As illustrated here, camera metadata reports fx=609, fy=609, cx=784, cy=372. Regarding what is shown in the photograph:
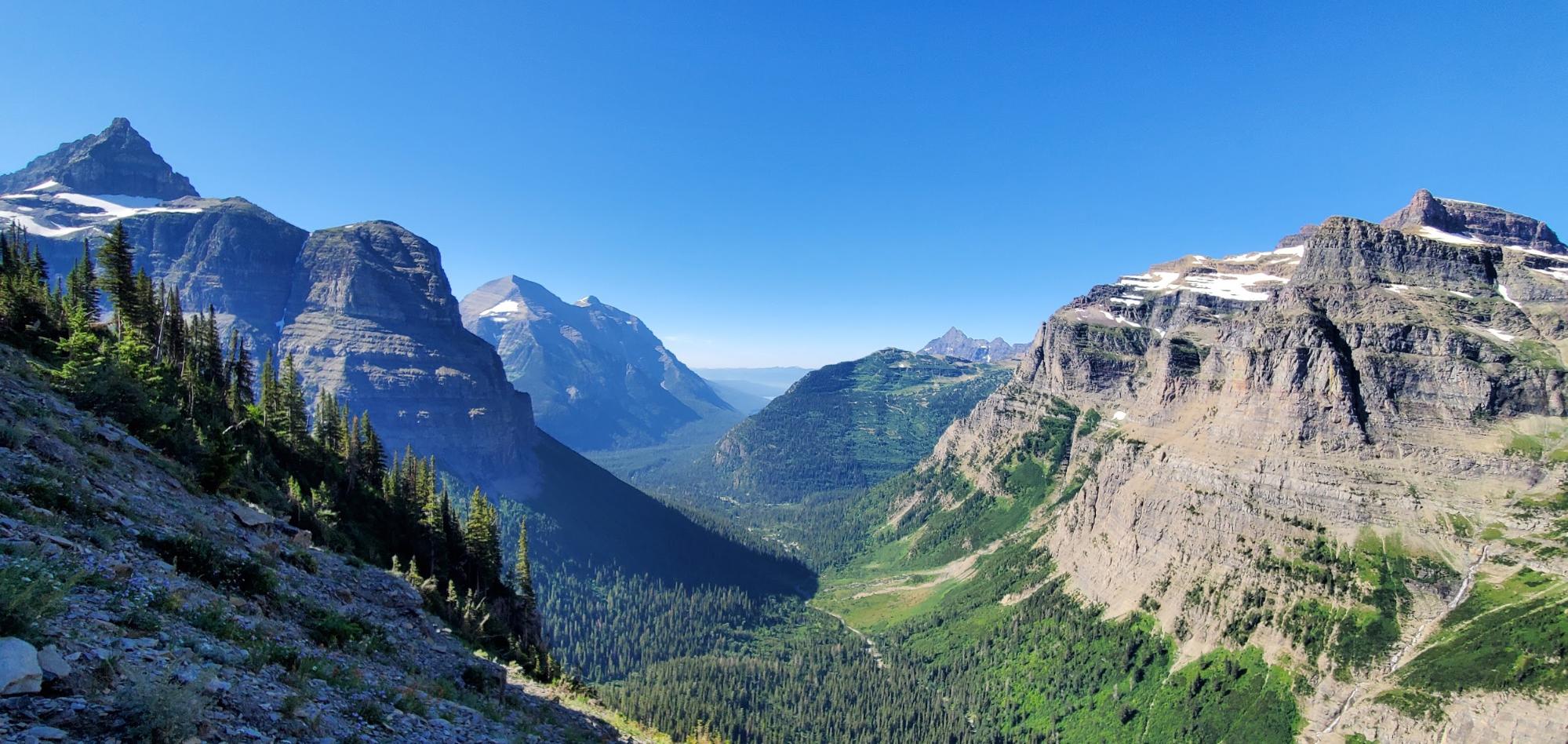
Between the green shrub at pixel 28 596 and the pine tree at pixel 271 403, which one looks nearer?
the green shrub at pixel 28 596

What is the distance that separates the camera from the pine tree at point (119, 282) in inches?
2586

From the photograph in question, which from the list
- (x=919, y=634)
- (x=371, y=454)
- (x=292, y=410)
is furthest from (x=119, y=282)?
(x=919, y=634)

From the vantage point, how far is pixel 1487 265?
7185 inches

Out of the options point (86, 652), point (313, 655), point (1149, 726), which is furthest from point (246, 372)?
point (1149, 726)

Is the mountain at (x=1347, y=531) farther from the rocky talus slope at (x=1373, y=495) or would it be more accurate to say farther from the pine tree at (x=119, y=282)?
the pine tree at (x=119, y=282)

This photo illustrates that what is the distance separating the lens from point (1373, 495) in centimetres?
13312

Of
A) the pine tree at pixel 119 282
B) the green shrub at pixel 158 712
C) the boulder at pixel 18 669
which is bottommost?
the green shrub at pixel 158 712

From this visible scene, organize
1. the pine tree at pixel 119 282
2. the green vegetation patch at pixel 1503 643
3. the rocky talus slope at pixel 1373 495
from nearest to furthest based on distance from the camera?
the pine tree at pixel 119 282 < the green vegetation patch at pixel 1503 643 < the rocky talus slope at pixel 1373 495

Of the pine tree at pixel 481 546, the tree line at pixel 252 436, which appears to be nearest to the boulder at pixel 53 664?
the tree line at pixel 252 436

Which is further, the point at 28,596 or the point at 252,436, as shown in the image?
the point at 252,436

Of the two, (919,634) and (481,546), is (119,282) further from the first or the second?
(919,634)

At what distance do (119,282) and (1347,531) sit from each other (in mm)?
210977

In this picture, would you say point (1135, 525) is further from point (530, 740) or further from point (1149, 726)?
point (530, 740)

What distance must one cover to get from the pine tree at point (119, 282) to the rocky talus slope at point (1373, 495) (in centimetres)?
18104
